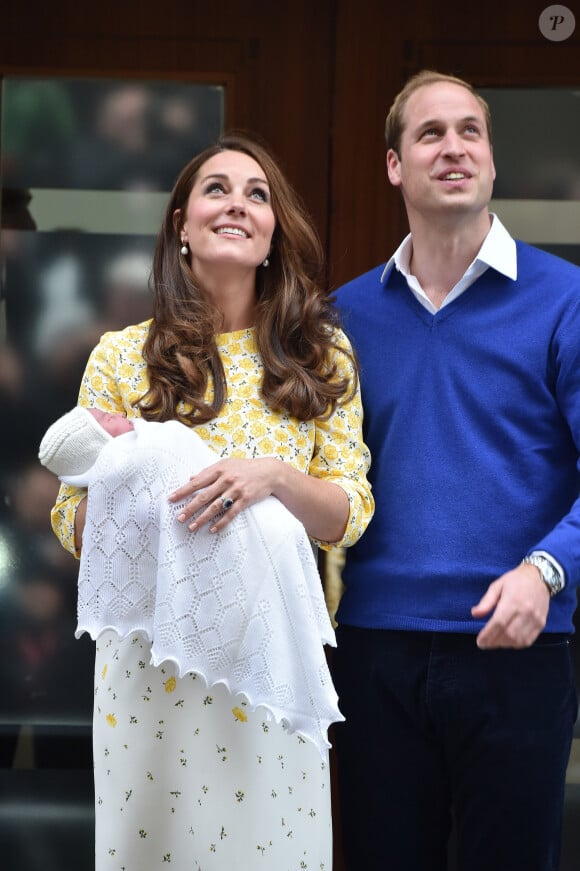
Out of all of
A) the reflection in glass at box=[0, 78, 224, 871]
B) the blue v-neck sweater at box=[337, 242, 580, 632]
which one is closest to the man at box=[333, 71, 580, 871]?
the blue v-neck sweater at box=[337, 242, 580, 632]

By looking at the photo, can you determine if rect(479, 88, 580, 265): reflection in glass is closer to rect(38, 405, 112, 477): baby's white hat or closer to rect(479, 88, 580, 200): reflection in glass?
rect(479, 88, 580, 200): reflection in glass

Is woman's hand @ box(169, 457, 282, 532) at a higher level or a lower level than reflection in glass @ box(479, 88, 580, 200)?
lower

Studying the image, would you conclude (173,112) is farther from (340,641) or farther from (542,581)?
(542,581)

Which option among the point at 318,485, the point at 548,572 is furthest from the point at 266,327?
the point at 548,572

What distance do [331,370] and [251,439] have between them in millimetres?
228

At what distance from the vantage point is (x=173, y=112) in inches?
129

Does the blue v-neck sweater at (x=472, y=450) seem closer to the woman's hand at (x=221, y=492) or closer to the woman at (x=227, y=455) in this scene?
the woman at (x=227, y=455)

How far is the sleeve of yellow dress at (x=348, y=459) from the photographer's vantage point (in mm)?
2328

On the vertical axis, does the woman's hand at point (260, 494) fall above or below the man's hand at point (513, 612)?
above

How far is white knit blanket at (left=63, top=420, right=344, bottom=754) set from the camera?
206 cm

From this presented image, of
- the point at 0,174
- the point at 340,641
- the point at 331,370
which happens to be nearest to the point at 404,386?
the point at 331,370

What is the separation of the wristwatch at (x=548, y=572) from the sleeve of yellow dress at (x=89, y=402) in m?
0.76

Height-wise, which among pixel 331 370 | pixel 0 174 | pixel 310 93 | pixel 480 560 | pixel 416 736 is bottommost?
pixel 416 736

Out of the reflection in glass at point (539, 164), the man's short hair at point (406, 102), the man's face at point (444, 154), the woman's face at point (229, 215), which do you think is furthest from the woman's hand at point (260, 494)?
the reflection in glass at point (539, 164)
